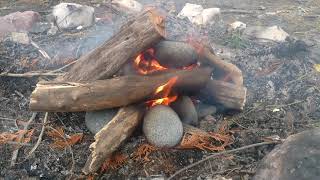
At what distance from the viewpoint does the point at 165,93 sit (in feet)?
14.6

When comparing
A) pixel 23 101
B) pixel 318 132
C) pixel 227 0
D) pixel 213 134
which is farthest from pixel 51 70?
pixel 227 0

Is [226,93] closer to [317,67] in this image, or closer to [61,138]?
[61,138]

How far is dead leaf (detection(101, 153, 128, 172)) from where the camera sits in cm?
402

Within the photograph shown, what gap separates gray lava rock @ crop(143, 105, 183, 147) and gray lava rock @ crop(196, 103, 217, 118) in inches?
23.8

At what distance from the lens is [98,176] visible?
399 cm

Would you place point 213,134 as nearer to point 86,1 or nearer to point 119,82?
point 119,82

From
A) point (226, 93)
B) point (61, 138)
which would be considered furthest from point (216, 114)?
point (61, 138)

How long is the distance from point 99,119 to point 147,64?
2.67ft

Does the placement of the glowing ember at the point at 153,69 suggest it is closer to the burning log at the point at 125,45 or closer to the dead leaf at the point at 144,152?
the burning log at the point at 125,45

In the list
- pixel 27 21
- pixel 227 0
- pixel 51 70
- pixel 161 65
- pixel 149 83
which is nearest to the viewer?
pixel 149 83

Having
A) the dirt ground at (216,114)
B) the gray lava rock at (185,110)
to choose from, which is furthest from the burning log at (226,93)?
the gray lava rock at (185,110)

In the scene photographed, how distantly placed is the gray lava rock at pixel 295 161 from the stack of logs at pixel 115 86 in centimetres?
121

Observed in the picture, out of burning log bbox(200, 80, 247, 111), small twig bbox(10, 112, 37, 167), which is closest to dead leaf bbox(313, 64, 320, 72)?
burning log bbox(200, 80, 247, 111)

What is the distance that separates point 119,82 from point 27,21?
3.48m
